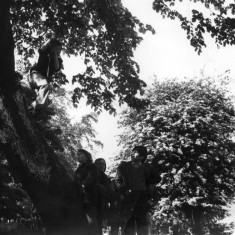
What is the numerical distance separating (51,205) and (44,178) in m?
0.26

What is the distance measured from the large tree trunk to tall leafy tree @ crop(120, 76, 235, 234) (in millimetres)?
14668

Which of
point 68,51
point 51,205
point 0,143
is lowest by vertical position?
point 51,205

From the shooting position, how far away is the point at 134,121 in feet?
82.8

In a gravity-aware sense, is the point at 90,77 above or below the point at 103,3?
below

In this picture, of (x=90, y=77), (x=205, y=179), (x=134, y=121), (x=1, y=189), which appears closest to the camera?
(x=90, y=77)

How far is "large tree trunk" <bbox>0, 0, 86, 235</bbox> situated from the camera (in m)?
3.05

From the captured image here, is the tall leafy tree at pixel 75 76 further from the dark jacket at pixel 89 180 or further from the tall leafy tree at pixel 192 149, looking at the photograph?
the tall leafy tree at pixel 192 149

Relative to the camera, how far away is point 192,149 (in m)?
20.9

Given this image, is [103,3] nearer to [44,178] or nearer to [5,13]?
[5,13]

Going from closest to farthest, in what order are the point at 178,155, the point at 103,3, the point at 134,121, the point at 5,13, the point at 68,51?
1. the point at 5,13
2. the point at 103,3
3. the point at 68,51
4. the point at 178,155
5. the point at 134,121

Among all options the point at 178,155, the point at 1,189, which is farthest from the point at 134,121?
the point at 1,189

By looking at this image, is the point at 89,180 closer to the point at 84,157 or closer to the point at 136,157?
the point at 84,157

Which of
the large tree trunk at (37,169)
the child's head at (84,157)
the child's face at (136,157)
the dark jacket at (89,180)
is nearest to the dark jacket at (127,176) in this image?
the child's face at (136,157)

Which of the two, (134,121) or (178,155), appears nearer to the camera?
(178,155)
